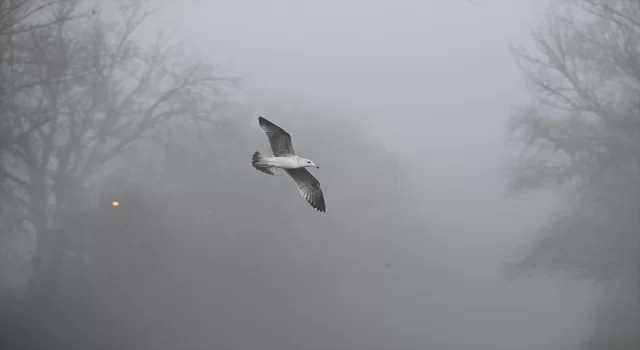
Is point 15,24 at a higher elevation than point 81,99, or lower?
higher

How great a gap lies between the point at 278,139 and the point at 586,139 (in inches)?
82.0

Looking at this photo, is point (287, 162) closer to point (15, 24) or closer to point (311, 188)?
point (311, 188)

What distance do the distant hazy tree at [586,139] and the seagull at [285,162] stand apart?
4.73ft

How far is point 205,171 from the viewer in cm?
373

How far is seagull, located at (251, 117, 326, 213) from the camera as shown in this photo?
2637mm

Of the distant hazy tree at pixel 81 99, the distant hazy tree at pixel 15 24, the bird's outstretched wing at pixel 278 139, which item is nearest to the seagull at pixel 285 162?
the bird's outstretched wing at pixel 278 139

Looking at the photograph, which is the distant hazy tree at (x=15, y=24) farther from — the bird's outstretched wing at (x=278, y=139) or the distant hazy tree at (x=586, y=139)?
the distant hazy tree at (x=586, y=139)

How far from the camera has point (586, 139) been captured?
3732 mm

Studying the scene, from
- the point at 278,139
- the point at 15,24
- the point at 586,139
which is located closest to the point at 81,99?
the point at 15,24

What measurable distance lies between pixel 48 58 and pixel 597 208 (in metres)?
3.53

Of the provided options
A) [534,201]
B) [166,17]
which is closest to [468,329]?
[534,201]

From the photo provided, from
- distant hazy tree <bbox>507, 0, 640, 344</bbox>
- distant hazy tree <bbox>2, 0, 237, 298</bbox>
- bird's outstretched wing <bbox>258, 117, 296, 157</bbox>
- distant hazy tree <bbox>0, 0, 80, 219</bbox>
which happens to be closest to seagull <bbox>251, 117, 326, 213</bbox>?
bird's outstretched wing <bbox>258, 117, 296, 157</bbox>

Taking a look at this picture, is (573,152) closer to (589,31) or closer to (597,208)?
(597,208)

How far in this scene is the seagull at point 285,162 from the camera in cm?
264
